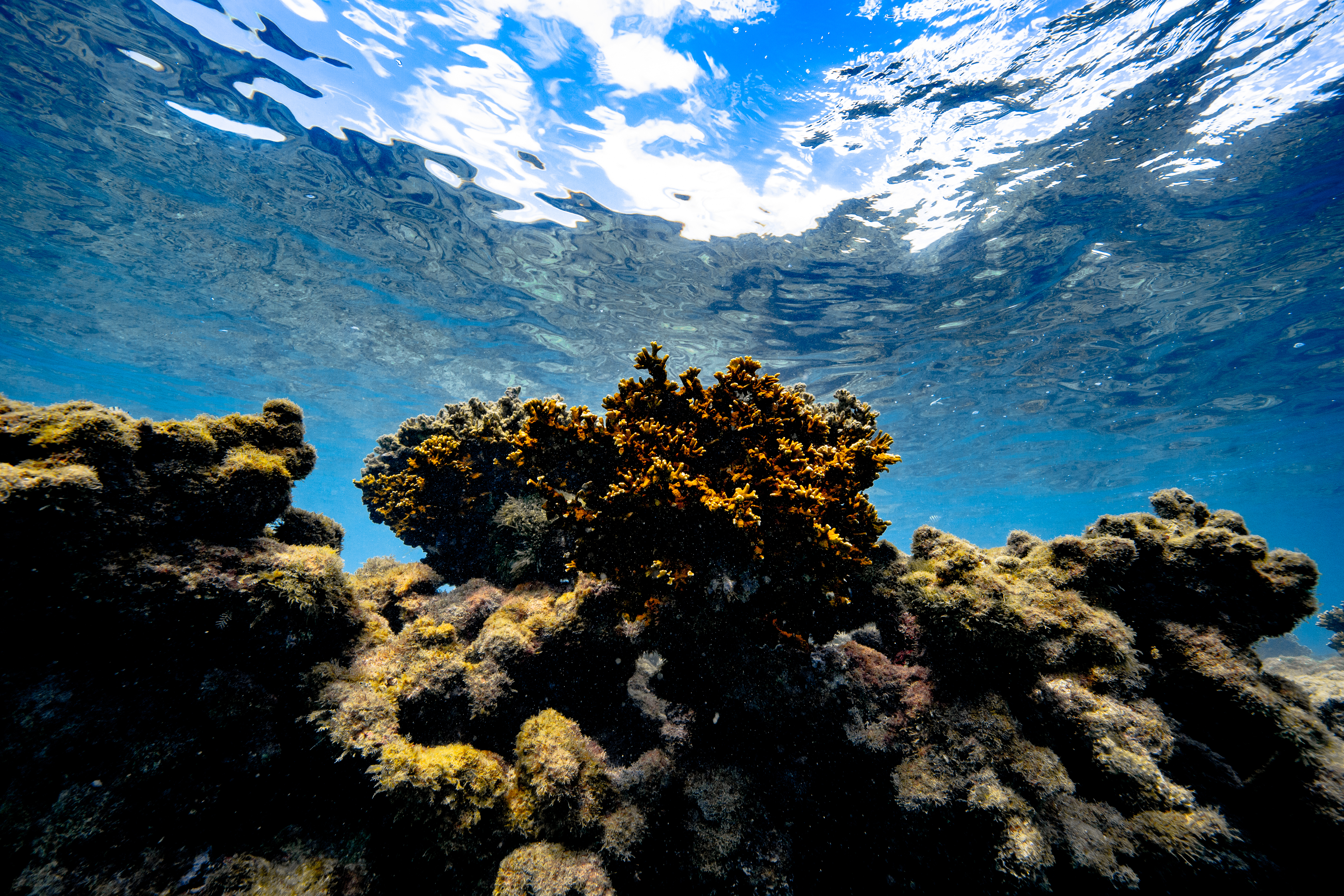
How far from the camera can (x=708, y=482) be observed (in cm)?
388

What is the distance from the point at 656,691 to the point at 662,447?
2.18m

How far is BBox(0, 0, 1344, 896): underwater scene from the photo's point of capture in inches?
110

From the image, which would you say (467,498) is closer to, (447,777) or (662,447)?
(662,447)

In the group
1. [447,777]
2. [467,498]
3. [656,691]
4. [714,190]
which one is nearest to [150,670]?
[447,777]

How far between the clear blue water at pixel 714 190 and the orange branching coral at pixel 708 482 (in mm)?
10752

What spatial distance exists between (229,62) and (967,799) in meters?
18.8

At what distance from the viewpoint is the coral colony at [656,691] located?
263 centimetres

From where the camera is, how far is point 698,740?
145 inches

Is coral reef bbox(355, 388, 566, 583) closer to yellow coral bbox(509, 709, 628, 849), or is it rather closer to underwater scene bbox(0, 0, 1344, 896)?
underwater scene bbox(0, 0, 1344, 896)

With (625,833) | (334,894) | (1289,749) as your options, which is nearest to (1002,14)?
(1289,749)

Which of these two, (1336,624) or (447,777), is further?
(1336,624)

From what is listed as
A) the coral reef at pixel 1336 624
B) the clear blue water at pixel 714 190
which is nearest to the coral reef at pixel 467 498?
the clear blue water at pixel 714 190

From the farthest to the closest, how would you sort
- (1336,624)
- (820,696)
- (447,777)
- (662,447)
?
(1336,624)
(662,447)
(820,696)
(447,777)

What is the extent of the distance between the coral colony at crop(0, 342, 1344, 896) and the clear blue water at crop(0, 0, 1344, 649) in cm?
1100
